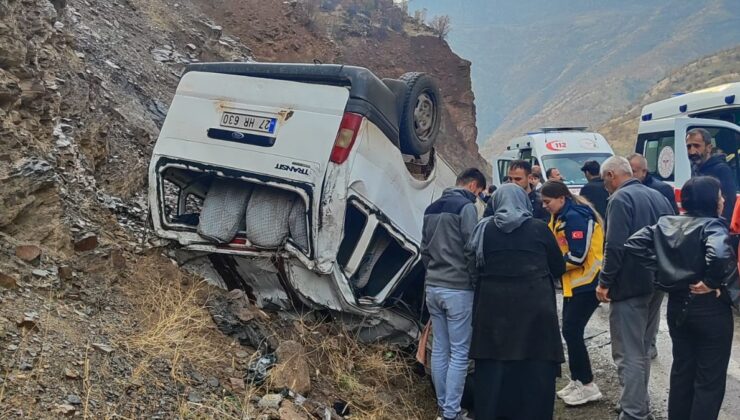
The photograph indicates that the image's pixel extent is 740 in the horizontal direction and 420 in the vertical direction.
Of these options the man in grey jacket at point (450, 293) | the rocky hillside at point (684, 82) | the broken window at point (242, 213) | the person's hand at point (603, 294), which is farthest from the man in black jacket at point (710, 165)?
the rocky hillside at point (684, 82)

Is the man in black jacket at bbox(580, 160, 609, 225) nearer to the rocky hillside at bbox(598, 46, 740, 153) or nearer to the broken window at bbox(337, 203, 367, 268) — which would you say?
the broken window at bbox(337, 203, 367, 268)

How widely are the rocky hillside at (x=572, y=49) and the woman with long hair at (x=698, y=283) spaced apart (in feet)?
191

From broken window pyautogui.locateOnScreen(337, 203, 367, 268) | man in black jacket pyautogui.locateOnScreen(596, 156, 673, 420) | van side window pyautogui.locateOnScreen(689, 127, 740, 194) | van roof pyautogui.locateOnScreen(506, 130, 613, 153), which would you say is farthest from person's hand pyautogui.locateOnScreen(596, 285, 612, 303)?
van roof pyautogui.locateOnScreen(506, 130, 613, 153)

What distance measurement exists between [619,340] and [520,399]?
2.39 feet

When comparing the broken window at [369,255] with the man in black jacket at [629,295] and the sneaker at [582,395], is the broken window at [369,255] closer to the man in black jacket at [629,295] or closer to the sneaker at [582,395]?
the man in black jacket at [629,295]

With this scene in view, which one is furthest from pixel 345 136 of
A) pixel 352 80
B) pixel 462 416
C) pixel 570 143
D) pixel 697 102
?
pixel 570 143

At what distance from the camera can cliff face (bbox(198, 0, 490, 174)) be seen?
15.9 metres

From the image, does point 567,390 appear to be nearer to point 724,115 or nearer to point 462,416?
point 462,416

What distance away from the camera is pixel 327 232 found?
394cm

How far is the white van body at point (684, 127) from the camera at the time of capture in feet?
24.7

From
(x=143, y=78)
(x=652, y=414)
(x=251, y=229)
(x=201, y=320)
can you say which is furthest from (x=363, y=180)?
(x=143, y=78)

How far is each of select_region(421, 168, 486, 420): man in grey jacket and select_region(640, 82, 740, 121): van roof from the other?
5.52m

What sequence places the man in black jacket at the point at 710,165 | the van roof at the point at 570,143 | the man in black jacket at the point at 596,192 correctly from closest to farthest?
the man in black jacket at the point at 710,165 → the man in black jacket at the point at 596,192 → the van roof at the point at 570,143

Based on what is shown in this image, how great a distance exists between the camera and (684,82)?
143 feet
